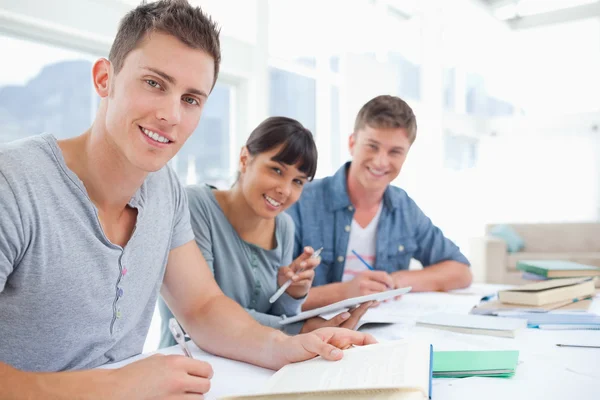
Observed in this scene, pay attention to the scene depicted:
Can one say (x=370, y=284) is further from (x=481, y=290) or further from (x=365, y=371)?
(x=365, y=371)

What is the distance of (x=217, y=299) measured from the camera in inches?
45.7

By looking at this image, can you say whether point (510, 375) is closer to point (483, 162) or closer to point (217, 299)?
point (217, 299)

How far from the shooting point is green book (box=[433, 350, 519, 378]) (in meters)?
0.88

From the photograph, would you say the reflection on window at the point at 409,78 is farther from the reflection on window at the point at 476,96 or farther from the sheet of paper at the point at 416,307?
the sheet of paper at the point at 416,307

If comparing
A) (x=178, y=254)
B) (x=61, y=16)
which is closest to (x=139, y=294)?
(x=178, y=254)

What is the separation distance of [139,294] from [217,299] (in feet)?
0.55

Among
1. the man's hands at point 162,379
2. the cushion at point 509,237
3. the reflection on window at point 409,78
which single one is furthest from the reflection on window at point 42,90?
the reflection on window at point 409,78

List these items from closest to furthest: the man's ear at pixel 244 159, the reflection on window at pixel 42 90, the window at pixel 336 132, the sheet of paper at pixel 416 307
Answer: the sheet of paper at pixel 416 307 < the man's ear at pixel 244 159 < the reflection on window at pixel 42 90 < the window at pixel 336 132

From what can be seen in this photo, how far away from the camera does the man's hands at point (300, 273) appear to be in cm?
140

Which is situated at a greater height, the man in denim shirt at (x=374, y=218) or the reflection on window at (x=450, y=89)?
the reflection on window at (x=450, y=89)

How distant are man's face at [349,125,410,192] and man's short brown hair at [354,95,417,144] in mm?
19

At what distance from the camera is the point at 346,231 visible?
2090 millimetres

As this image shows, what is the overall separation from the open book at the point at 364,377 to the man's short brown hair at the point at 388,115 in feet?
4.16

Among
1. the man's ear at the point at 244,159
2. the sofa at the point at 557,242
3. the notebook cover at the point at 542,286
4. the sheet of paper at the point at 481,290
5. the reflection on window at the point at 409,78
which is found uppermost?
the reflection on window at the point at 409,78
